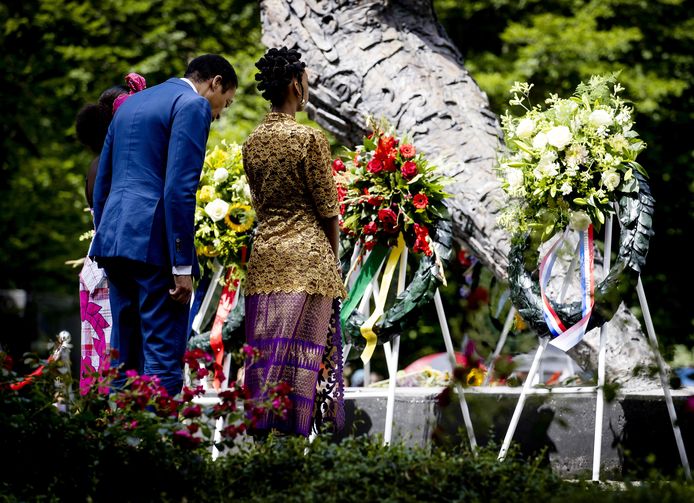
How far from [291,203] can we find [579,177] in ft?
5.60

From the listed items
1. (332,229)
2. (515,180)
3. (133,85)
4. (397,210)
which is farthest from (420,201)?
(133,85)

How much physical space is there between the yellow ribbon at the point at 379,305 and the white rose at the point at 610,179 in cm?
132

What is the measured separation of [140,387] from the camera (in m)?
4.28

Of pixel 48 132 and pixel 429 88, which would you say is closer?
pixel 429 88

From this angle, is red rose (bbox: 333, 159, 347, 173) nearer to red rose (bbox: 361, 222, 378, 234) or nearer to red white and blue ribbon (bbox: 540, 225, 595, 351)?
red rose (bbox: 361, 222, 378, 234)

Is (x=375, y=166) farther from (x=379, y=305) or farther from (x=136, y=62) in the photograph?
(x=136, y=62)

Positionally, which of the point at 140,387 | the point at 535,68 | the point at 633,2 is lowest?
the point at 140,387

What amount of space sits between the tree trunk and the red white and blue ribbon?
136 cm

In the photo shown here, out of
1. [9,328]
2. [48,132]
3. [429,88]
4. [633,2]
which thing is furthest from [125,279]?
[633,2]

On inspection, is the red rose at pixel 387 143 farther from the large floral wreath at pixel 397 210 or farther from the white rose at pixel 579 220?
the white rose at pixel 579 220

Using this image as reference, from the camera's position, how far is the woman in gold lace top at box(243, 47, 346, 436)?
17.4 feet

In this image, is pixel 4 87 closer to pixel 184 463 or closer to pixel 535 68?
pixel 535 68

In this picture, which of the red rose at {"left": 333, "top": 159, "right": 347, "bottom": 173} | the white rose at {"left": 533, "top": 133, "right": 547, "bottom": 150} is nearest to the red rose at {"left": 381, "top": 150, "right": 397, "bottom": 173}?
the red rose at {"left": 333, "top": 159, "right": 347, "bottom": 173}

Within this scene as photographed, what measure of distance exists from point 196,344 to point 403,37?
2911 millimetres
